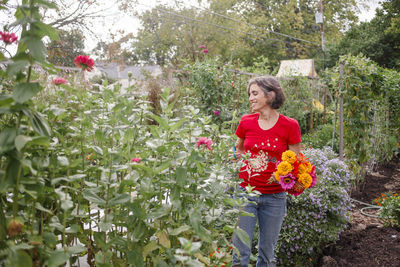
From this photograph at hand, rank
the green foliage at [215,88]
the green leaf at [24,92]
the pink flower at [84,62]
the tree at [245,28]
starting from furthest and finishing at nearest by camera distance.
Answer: the tree at [245,28] → the green foliage at [215,88] → the pink flower at [84,62] → the green leaf at [24,92]

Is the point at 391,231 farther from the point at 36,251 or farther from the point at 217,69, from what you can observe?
the point at 217,69

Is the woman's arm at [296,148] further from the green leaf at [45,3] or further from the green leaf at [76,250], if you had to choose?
the green leaf at [45,3]

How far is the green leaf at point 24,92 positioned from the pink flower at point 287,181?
1.49 metres

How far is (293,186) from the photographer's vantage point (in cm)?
200

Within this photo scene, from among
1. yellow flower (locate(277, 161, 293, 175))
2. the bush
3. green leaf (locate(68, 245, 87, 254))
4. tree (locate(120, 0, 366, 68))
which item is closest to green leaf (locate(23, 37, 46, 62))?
green leaf (locate(68, 245, 87, 254))

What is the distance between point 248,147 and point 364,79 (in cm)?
388

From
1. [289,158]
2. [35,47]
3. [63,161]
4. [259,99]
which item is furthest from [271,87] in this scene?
[35,47]

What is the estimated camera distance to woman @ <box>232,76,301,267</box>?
2268 mm

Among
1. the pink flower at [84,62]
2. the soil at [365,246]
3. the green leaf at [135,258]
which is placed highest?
the pink flower at [84,62]

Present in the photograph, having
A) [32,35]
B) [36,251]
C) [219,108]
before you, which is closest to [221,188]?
[36,251]

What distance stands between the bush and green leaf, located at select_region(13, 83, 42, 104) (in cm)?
254

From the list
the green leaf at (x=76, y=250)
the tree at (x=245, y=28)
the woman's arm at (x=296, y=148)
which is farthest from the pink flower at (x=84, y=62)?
the tree at (x=245, y=28)

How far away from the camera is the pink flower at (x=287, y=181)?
1955mm

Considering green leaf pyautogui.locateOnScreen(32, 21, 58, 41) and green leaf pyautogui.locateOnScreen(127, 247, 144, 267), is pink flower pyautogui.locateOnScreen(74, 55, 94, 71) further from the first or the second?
green leaf pyautogui.locateOnScreen(127, 247, 144, 267)
